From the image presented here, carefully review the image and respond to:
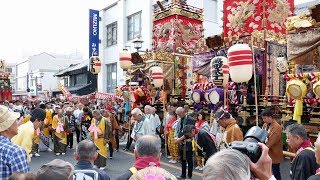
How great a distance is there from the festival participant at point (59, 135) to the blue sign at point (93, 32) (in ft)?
49.1

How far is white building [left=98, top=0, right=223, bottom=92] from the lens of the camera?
22.2m

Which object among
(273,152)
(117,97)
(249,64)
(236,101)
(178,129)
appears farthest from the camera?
(117,97)

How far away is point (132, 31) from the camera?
81.6 ft

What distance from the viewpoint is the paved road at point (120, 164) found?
8336 mm

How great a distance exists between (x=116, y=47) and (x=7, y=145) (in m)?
23.3

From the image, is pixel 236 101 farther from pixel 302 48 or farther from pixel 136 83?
pixel 136 83

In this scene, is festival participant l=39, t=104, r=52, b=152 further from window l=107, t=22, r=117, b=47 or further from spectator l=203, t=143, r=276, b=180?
window l=107, t=22, r=117, b=47

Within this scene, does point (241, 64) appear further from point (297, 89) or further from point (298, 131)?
point (298, 131)

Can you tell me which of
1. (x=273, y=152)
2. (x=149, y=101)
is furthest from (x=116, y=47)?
(x=273, y=152)

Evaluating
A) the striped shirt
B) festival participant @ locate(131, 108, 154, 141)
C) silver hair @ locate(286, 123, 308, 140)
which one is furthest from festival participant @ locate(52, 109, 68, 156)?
silver hair @ locate(286, 123, 308, 140)

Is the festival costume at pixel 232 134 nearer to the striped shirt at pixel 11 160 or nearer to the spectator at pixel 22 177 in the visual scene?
the striped shirt at pixel 11 160

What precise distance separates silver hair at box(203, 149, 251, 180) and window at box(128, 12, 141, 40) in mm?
22507

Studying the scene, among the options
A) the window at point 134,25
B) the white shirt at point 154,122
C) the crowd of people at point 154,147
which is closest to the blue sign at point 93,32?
the window at point 134,25

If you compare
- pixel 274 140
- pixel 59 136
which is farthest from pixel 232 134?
pixel 59 136
